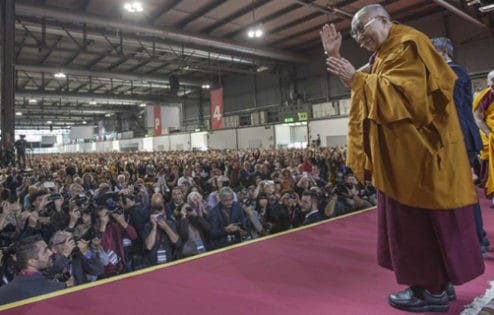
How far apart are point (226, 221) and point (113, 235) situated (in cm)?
124

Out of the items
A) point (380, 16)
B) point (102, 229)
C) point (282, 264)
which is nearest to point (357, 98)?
point (380, 16)

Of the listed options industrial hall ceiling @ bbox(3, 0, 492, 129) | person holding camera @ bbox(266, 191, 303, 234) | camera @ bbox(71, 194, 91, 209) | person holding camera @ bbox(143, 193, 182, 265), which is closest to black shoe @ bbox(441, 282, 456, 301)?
person holding camera @ bbox(143, 193, 182, 265)

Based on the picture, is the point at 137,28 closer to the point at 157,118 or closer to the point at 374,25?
the point at 157,118

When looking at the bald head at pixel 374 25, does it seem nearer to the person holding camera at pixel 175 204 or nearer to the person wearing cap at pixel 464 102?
the person wearing cap at pixel 464 102

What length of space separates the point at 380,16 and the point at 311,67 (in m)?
17.9

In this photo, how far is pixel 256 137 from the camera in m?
20.5

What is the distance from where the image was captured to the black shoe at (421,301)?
1746 mm

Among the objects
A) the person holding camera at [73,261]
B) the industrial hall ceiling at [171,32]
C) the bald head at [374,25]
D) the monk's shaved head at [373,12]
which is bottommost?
the person holding camera at [73,261]

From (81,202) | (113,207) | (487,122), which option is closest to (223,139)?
(81,202)

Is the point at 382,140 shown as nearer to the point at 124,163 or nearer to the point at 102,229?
the point at 102,229

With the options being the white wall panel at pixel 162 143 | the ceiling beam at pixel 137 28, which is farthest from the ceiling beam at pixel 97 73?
the white wall panel at pixel 162 143

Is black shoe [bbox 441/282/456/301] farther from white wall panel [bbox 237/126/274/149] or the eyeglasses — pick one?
white wall panel [bbox 237/126/274/149]

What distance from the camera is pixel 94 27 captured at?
1276cm

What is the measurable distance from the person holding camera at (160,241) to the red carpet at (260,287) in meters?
0.97
